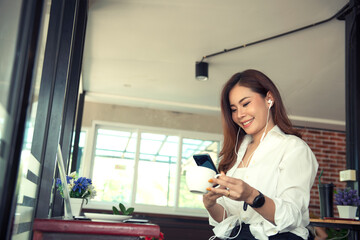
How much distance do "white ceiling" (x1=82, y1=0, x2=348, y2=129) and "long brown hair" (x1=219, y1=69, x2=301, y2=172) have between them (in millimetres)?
2097

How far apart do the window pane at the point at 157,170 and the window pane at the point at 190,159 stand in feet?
0.42

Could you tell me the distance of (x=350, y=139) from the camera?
11.6 feet

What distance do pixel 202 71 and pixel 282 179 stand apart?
334cm

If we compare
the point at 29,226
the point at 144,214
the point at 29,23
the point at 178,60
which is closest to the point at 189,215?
the point at 144,214

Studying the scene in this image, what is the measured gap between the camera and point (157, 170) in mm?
6344

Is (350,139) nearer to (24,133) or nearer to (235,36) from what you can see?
(235,36)

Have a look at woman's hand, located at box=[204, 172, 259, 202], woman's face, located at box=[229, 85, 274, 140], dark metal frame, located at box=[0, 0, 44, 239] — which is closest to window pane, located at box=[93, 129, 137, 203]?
woman's face, located at box=[229, 85, 274, 140]

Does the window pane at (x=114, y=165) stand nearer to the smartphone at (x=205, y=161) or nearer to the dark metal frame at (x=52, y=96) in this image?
the dark metal frame at (x=52, y=96)

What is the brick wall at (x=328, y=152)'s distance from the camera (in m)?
6.59

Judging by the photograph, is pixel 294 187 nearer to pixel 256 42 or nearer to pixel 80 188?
pixel 80 188

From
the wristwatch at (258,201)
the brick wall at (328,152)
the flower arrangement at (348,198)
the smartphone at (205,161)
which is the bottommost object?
the wristwatch at (258,201)

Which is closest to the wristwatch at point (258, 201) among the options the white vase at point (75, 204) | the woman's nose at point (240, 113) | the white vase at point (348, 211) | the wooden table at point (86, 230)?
the wooden table at point (86, 230)

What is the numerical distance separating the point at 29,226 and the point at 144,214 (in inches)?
176

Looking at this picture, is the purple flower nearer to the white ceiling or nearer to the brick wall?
the white ceiling
